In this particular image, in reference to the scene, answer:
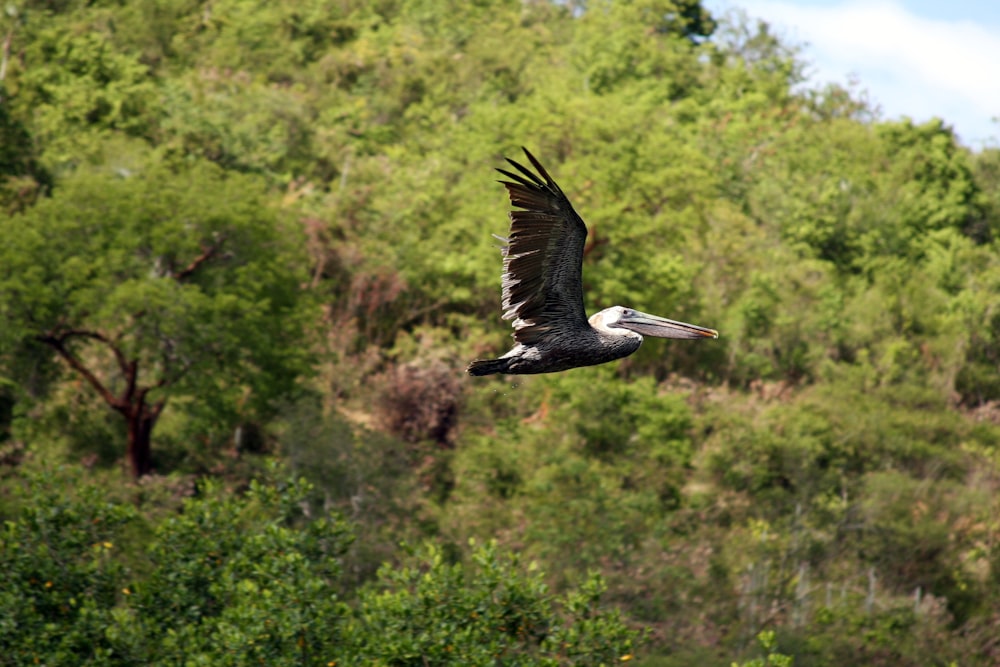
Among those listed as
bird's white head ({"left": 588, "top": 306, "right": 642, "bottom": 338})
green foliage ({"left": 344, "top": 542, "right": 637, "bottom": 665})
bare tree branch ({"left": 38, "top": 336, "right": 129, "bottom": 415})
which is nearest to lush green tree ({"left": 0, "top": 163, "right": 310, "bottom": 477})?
bare tree branch ({"left": 38, "top": 336, "right": 129, "bottom": 415})

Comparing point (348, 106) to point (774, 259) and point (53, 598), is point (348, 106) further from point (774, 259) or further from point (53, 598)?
point (53, 598)

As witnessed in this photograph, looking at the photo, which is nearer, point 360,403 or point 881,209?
point 360,403

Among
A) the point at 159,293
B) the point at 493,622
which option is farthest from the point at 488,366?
the point at 159,293

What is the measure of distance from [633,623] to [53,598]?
13048 mm

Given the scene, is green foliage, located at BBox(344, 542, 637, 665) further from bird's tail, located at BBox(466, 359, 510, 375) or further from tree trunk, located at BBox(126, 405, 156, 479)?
tree trunk, located at BBox(126, 405, 156, 479)

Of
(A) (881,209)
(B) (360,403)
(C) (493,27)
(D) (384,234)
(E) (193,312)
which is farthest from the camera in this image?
(C) (493,27)

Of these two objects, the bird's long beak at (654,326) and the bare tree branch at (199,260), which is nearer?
the bird's long beak at (654,326)

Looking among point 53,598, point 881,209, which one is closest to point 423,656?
point 53,598

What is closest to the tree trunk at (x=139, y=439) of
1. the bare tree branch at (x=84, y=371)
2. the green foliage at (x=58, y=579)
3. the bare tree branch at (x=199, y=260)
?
the bare tree branch at (x=84, y=371)

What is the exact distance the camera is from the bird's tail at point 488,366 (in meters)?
12.3

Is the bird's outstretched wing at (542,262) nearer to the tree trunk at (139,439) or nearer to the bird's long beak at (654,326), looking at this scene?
the bird's long beak at (654,326)

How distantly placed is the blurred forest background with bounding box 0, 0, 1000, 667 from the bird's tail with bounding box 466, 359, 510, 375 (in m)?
6.07

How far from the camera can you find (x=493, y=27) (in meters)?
67.0

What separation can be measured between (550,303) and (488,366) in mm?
751
